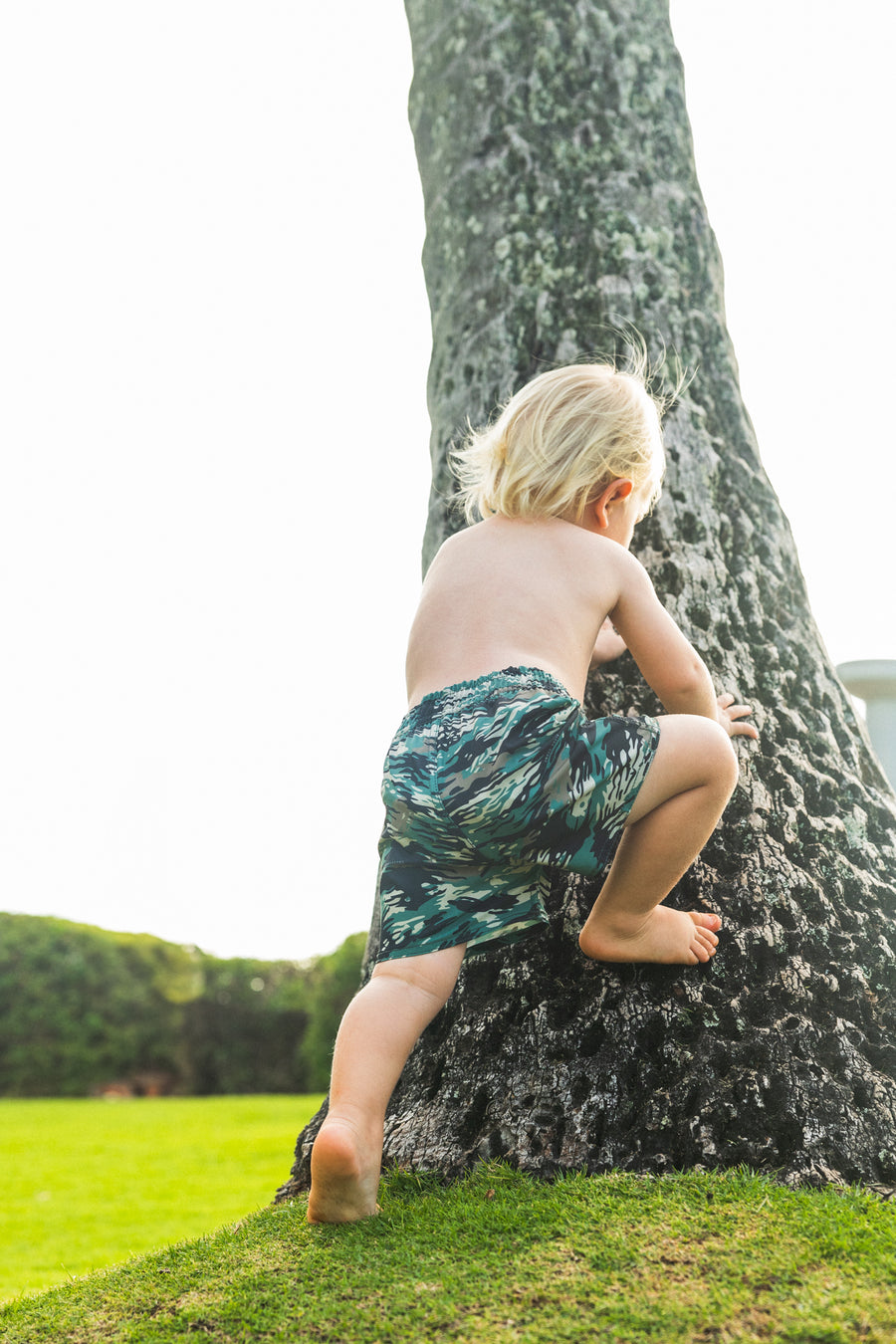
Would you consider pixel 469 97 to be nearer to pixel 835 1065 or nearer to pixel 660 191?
pixel 660 191

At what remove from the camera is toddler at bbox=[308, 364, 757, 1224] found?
7.05 feet

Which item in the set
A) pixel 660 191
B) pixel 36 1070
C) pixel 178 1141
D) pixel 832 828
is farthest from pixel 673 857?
pixel 36 1070

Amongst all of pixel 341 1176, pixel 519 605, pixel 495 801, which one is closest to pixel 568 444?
pixel 519 605

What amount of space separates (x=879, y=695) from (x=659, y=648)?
2.20 metres

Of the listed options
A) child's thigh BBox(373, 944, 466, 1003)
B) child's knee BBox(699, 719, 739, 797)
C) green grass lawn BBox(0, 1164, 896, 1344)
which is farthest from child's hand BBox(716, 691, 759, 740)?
green grass lawn BBox(0, 1164, 896, 1344)

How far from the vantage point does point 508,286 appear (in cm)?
347

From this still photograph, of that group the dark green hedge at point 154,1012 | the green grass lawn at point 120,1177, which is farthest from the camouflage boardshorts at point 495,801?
the dark green hedge at point 154,1012

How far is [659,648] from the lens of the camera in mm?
2467

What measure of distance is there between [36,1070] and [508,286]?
36.7 feet

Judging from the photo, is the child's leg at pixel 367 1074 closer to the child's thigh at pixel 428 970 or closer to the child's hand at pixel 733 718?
the child's thigh at pixel 428 970

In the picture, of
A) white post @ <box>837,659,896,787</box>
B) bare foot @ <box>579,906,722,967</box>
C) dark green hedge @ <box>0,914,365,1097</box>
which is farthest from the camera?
dark green hedge @ <box>0,914,365,1097</box>

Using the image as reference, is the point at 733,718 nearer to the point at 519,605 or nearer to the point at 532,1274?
the point at 519,605

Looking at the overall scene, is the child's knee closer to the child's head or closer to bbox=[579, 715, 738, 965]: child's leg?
bbox=[579, 715, 738, 965]: child's leg

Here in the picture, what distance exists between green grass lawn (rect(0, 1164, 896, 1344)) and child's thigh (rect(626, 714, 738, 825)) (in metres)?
0.79
